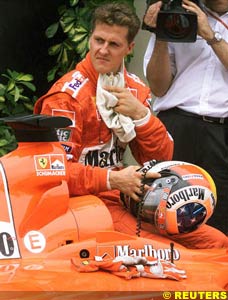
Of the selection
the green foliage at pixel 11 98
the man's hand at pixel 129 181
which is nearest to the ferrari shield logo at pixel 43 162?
the man's hand at pixel 129 181

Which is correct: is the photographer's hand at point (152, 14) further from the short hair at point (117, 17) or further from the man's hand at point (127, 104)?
the man's hand at point (127, 104)

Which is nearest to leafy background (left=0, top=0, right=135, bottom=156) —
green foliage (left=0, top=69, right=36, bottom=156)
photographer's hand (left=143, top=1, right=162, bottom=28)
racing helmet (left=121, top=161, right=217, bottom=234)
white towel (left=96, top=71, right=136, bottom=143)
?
green foliage (left=0, top=69, right=36, bottom=156)

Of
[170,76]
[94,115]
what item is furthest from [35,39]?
[94,115]

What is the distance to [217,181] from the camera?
4219mm

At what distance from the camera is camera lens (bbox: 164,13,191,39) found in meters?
3.91

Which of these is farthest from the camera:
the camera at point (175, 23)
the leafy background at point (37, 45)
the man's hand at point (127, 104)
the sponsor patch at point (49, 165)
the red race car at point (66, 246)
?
the leafy background at point (37, 45)

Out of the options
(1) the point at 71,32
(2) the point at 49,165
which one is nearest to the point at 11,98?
(1) the point at 71,32

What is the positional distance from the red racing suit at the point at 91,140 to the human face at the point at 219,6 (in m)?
0.83

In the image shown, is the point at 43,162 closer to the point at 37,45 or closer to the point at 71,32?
the point at 71,32

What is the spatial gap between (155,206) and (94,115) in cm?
49

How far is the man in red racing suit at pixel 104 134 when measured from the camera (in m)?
3.26

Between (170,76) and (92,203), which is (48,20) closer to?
(170,76)

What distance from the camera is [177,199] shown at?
3.09 meters

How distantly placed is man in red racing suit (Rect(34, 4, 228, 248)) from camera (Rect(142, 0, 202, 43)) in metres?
0.48
